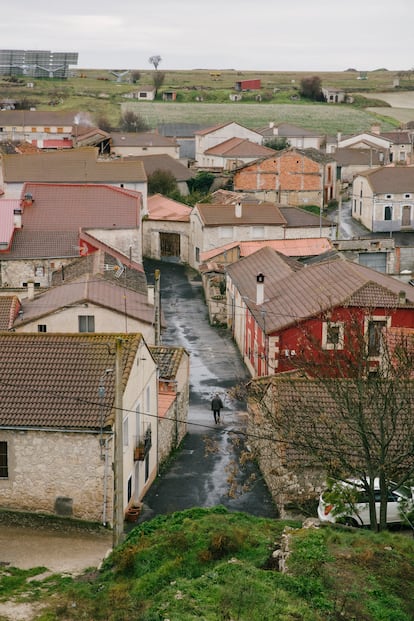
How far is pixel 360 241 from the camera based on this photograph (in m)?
58.5

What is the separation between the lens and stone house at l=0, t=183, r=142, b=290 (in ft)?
163

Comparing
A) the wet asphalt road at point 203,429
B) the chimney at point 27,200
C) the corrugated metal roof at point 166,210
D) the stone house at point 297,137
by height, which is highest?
the stone house at point 297,137

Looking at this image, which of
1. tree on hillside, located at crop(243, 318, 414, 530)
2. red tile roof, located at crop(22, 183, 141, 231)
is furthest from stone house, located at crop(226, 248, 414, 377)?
red tile roof, located at crop(22, 183, 141, 231)

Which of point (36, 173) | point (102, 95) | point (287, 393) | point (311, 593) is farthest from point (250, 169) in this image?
point (102, 95)

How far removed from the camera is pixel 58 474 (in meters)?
22.9

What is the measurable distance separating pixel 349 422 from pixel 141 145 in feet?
261

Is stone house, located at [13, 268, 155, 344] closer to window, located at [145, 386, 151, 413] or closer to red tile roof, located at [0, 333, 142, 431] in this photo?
window, located at [145, 386, 151, 413]

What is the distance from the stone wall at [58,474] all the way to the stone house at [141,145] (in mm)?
77191

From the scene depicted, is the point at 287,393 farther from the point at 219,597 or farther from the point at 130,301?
the point at 130,301

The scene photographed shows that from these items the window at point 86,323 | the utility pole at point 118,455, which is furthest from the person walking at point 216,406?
the utility pole at point 118,455

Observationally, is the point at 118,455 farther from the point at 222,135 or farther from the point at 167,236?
the point at 222,135

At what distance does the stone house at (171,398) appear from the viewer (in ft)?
96.4

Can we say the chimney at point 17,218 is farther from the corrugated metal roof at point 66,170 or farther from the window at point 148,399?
the window at point 148,399

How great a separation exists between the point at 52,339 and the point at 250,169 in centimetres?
5485
